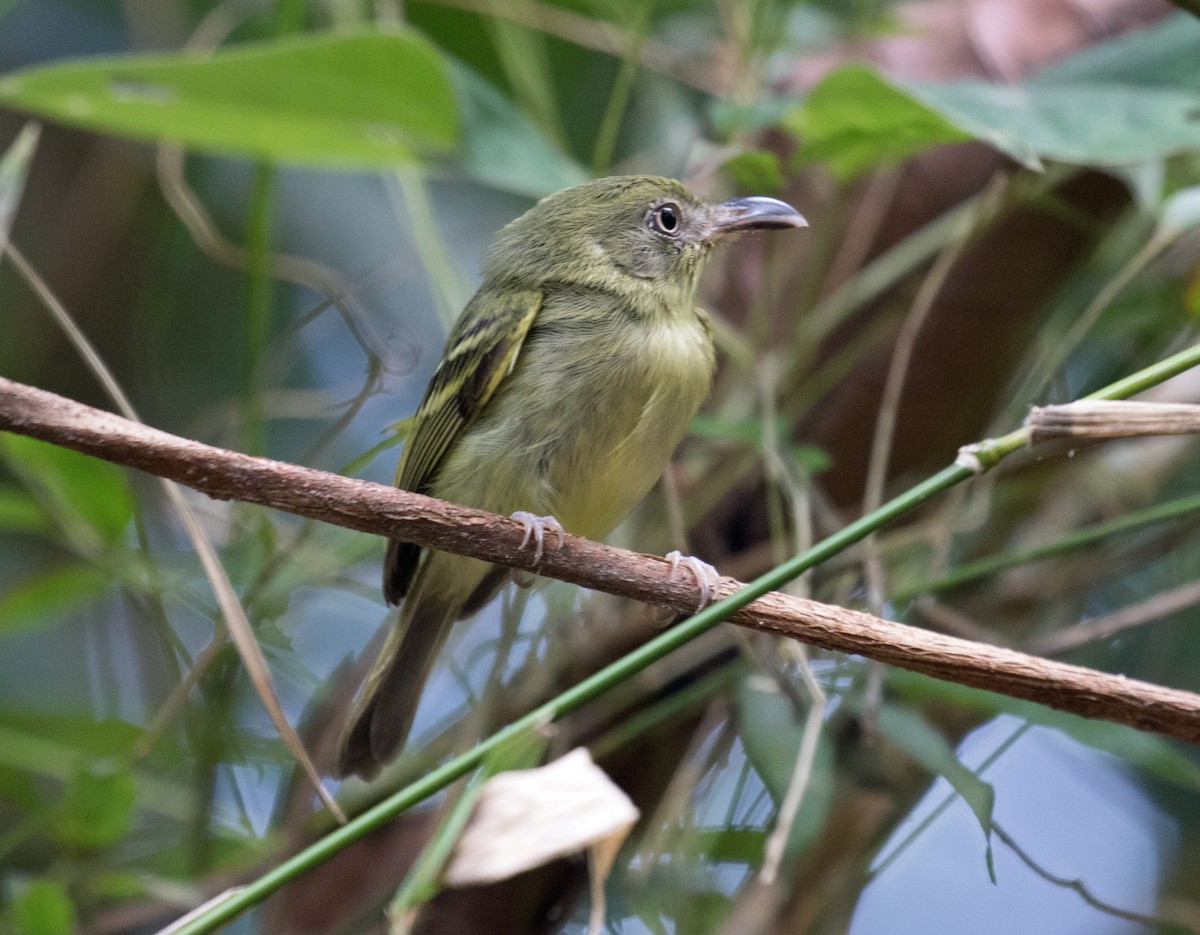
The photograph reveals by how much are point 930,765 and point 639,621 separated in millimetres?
612

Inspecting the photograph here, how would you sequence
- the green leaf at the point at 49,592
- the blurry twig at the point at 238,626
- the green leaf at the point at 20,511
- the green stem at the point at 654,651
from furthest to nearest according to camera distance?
1. the green leaf at the point at 49,592
2. the green leaf at the point at 20,511
3. the blurry twig at the point at 238,626
4. the green stem at the point at 654,651

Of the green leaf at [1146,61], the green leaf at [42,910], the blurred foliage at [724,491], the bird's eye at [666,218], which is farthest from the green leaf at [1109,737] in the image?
the green leaf at [42,910]

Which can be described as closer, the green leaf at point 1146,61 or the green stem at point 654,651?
the green stem at point 654,651

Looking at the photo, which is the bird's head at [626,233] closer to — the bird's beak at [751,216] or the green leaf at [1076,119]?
the bird's beak at [751,216]

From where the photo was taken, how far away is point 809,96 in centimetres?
213

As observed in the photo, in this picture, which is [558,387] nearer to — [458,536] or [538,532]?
[538,532]

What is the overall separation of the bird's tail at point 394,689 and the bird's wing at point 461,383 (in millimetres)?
78

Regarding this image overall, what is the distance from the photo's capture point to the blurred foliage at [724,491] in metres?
2.17

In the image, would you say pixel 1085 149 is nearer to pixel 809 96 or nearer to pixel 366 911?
pixel 809 96

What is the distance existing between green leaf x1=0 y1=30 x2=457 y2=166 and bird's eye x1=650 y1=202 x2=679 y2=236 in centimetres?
42

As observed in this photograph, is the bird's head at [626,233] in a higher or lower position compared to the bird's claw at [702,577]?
higher

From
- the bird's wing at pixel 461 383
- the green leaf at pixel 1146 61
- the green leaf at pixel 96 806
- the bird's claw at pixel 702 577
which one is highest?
the green leaf at pixel 1146 61

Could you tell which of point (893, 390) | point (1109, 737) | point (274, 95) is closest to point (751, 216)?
point (893, 390)

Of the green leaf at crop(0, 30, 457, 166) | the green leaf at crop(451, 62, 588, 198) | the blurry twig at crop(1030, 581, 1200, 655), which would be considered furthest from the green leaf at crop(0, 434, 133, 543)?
the blurry twig at crop(1030, 581, 1200, 655)
